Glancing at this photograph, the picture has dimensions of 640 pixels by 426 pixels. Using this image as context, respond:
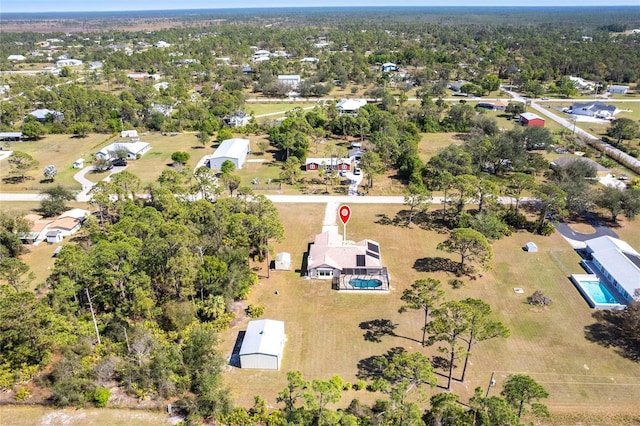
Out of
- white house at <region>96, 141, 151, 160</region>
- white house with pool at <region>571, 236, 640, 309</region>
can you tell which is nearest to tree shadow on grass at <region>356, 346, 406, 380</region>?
white house with pool at <region>571, 236, 640, 309</region>

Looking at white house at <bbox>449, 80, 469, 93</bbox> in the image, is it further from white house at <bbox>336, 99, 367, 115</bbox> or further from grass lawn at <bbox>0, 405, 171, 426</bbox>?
grass lawn at <bbox>0, 405, 171, 426</bbox>

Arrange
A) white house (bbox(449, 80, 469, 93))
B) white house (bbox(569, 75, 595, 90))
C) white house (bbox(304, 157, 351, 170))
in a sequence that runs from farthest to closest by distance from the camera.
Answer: white house (bbox(449, 80, 469, 93)) → white house (bbox(569, 75, 595, 90)) → white house (bbox(304, 157, 351, 170))

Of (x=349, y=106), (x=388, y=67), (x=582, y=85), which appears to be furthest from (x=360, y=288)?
(x=388, y=67)

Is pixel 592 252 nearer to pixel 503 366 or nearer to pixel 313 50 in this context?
pixel 503 366

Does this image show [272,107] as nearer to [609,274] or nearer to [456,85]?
[456,85]

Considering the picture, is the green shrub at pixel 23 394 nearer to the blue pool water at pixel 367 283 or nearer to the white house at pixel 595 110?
the blue pool water at pixel 367 283

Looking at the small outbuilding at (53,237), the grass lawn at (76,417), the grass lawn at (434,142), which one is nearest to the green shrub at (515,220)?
the grass lawn at (434,142)
